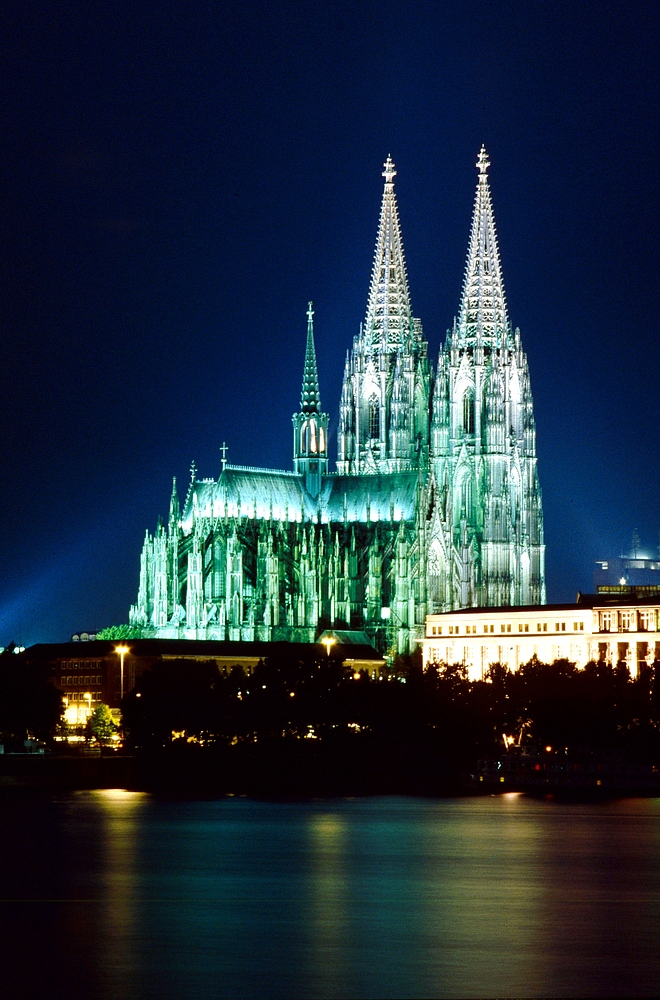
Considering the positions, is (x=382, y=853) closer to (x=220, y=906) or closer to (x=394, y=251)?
(x=220, y=906)

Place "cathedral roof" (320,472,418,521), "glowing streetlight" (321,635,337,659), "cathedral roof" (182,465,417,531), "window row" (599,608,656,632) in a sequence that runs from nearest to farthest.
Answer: "glowing streetlight" (321,635,337,659), "window row" (599,608,656,632), "cathedral roof" (320,472,418,521), "cathedral roof" (182,465,417,531)

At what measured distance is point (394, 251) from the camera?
19200 centimetres

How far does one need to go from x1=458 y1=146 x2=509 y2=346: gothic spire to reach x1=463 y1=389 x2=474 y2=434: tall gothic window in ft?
13.6

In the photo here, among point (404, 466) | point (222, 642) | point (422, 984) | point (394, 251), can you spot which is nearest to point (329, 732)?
point (222, 642)

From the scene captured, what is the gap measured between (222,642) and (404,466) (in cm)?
2181

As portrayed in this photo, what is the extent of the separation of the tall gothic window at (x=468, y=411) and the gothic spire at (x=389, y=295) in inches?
304

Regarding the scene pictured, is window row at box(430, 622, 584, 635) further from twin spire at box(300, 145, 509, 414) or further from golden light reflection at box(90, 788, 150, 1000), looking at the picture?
golden light reflection at box(90, 788, 150, 1000)

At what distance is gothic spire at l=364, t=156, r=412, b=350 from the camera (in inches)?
7525

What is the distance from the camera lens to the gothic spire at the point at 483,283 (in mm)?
186875

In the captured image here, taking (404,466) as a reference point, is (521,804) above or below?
below

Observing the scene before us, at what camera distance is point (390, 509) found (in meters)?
184

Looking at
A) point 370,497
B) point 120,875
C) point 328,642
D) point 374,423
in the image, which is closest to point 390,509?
point 370,497

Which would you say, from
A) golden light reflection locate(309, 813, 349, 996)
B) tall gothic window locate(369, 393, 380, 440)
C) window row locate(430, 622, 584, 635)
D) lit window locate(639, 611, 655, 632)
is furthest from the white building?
golden light reflection locate(309, 813, 349, 996)

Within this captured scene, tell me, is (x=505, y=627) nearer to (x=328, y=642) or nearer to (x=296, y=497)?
(x=328, y=642)
